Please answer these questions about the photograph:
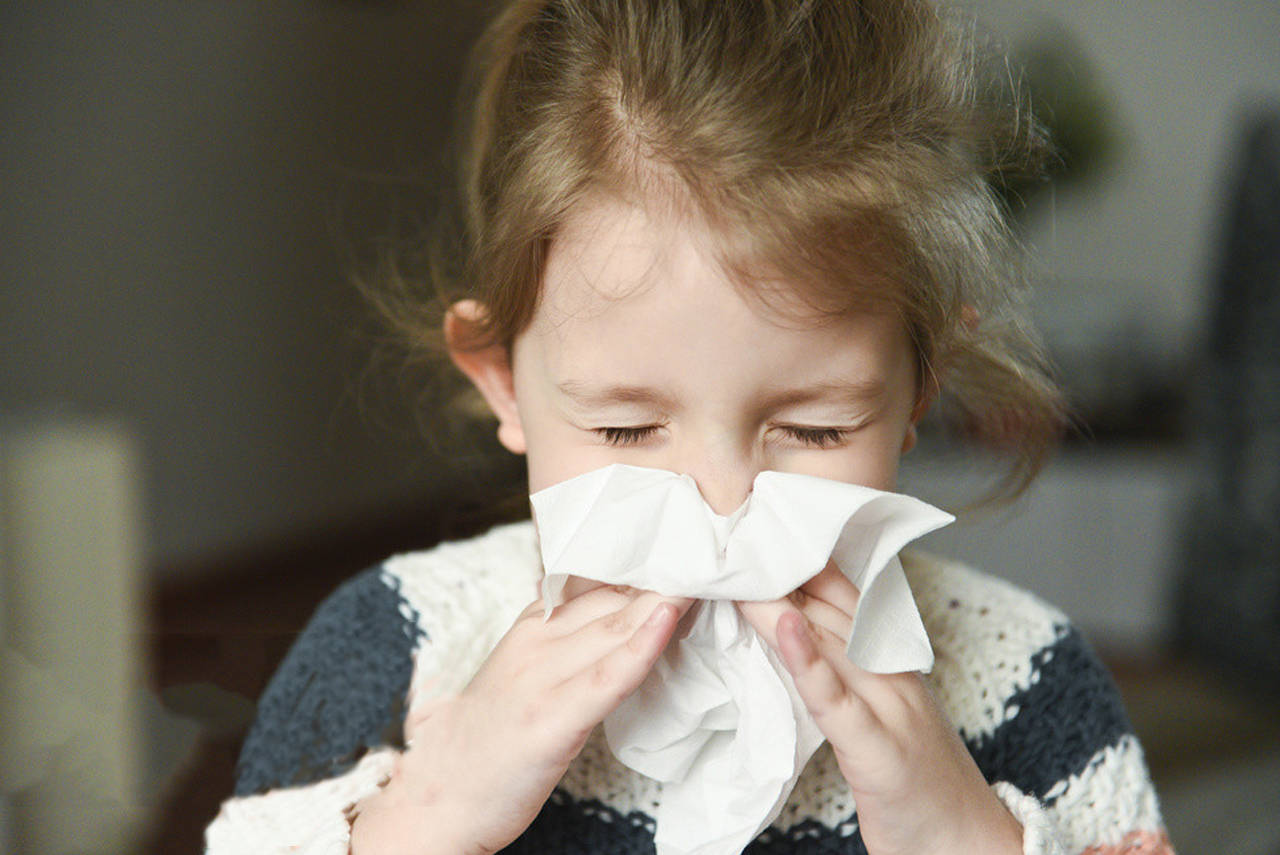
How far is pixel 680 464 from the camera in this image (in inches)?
26.6

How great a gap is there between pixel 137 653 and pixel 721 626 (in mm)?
1456

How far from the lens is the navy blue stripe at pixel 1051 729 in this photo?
34.4 inches

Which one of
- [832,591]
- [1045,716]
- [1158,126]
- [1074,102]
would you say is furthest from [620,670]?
[1158,126]

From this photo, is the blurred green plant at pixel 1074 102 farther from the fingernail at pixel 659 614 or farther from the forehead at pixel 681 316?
the fingernail at pixel 659 614

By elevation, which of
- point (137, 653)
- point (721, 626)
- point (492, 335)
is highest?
point (492, 335)

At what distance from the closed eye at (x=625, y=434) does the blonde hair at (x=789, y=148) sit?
100mm

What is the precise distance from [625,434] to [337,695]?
35 cm

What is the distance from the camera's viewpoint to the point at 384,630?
920 mm

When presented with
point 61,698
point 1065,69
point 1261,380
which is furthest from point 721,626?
point 1065,69

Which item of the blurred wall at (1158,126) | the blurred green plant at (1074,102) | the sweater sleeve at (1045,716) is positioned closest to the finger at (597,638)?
the sweater sleeve at (1045,716)

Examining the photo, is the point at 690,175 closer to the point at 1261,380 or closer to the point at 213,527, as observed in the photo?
the point at 1261,380

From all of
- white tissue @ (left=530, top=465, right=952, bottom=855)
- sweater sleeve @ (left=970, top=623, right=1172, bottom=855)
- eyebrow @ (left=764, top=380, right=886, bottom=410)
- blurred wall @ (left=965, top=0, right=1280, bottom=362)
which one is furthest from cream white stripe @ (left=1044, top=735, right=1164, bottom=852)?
blurred wall @ (left=965, top=0, right=1280, bottom=362)

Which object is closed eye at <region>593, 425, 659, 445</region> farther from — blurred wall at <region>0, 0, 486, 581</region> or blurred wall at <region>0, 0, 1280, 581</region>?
blurred wall at <region>0, 0, 1280, 581</region>

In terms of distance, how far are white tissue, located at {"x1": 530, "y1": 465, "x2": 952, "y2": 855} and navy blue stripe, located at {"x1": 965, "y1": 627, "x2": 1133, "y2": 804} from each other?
245 mm
